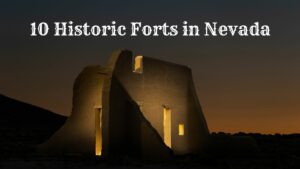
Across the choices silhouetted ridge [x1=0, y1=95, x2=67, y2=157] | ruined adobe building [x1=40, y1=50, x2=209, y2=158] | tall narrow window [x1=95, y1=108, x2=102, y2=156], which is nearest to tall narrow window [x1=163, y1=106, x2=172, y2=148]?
ruined adobe building [x1=40, y1=50, x2=209, y2=158]

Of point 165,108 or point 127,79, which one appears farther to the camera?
point 165,108

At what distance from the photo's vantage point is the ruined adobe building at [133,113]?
19391 millimetres

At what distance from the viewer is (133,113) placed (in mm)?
19766

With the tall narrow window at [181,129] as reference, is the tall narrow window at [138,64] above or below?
above

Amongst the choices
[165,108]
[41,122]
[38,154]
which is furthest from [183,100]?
[41,122]

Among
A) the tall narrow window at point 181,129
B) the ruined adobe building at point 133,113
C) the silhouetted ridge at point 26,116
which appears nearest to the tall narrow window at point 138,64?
the ruined adobe building at point 133,113

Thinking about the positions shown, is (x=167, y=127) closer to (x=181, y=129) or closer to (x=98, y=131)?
(x=181, y=129)

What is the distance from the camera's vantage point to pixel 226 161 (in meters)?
20.7

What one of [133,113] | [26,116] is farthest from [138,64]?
[26,116]

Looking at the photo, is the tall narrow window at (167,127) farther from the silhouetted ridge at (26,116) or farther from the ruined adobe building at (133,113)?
the silhouetted ridge at (26,116)

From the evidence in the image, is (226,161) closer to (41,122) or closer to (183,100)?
(183,100)

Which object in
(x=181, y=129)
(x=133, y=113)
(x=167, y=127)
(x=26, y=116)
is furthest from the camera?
(x=26, y=116)

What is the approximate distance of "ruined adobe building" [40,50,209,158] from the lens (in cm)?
1939

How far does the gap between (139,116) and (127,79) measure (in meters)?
1.81
